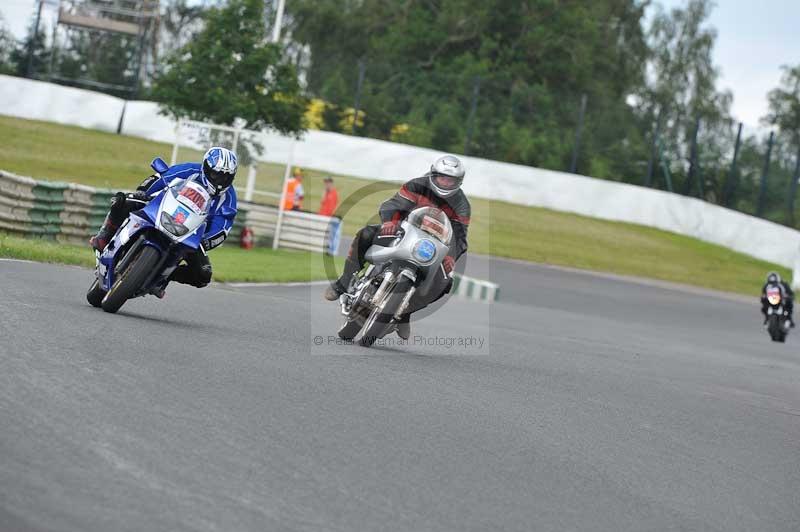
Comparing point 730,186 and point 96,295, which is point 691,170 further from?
point 96,295

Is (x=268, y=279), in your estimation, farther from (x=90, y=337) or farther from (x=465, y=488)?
(x=465, y=488)

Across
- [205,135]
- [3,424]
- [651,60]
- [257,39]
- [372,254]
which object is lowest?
[3,424]

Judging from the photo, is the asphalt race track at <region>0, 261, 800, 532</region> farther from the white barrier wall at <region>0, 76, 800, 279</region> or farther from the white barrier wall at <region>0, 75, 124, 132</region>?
the white barrier wall at <region>0, 75, 124, 132</region>

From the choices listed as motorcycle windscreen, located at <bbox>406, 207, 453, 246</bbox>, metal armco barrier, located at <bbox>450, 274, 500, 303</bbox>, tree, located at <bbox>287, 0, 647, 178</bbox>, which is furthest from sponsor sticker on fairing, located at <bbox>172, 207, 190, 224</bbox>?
tree, located at <bbox>287, 0, 647, 178</bbox>

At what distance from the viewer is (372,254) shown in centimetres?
1048

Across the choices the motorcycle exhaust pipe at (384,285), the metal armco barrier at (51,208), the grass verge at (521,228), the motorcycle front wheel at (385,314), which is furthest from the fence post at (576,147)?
the motorcycle exhaust pipe at (384,285)

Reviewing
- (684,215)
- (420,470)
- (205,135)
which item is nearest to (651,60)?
(684,215)

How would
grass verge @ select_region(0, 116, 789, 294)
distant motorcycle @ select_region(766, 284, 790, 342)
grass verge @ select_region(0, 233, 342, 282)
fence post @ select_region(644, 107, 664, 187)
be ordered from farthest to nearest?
fence post @ select_region(644, 107, 664, 187), grass verge @ select_region(0, 116, 789, 294), distant motorcycle @ select_region(766, 284, 790, 342), grass verge @ select_region(0, 233, 342, 282)

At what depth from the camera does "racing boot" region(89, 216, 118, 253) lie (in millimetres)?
10352

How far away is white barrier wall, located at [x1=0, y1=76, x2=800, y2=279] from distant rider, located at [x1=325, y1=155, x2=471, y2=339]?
2982 centimetres

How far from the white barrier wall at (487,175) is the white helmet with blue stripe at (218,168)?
3001cm

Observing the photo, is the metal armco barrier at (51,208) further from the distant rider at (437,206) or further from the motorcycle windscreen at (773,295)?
the motorcycle windscreen at (773,295)

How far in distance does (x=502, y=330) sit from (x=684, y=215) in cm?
2613

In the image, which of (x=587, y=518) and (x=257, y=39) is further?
(x=257, y=39)
